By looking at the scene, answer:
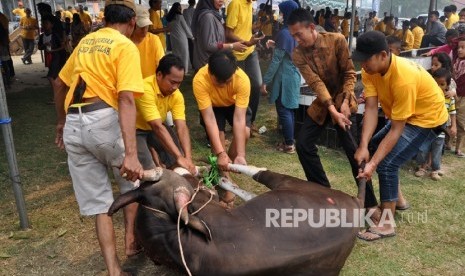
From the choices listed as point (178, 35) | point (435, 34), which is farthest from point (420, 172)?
point (435, 34)

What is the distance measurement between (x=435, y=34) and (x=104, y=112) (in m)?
10.4

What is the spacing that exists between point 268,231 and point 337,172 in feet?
9.39

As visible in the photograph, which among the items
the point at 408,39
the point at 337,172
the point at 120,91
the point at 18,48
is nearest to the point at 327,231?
the point at 120,91

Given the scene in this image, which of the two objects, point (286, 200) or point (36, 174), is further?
point (36, 174)

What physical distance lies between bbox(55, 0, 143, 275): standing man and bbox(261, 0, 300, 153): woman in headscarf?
305cm

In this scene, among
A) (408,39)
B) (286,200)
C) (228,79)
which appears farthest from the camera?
(408,39)

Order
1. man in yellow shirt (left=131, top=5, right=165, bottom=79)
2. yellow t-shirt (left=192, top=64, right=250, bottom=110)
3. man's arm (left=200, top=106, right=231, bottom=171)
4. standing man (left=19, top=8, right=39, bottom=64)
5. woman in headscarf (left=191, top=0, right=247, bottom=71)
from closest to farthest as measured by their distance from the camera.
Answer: man's arm (left=200, top=106, right=231, bottom=171)
yellow t-shirt (left=192, top=64, right=250, bottom=110)
man in yellow shirt (left=131, top=5, right=165, bottom=79)
woman in headscarf (left=191, top=0, right=247, bottom=71)
standing man (left=19, top=8, right=39, bottom=64)

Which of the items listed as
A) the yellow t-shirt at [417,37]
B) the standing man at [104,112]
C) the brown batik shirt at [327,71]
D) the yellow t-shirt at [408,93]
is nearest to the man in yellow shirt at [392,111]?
the yellow t-shirt at [408,93]

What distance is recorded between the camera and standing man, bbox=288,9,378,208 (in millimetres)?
3812

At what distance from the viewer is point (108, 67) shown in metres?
2.78

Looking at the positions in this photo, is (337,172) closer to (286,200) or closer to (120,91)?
(286,200)

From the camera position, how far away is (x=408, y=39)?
12.1m

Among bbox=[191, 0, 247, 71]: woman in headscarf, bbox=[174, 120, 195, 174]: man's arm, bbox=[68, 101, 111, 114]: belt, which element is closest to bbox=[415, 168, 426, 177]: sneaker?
bbox=[191, 0, 247, 71]: woman in headscarf

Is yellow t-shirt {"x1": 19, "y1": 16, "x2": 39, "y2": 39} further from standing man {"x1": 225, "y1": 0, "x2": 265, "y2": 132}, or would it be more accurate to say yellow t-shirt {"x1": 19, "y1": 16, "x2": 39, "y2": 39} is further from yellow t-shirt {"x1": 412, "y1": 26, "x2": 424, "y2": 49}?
yellow t-shirt {"x1": 412, "y1": 26, "x2": 424, "y2": 49}
